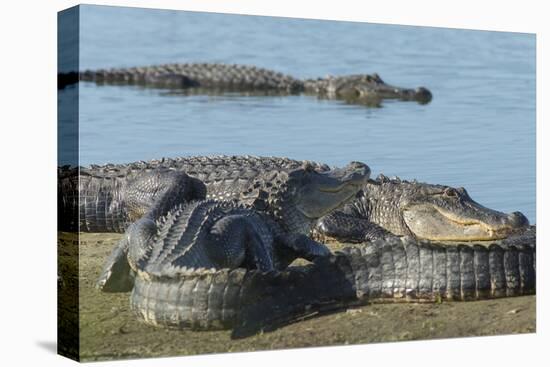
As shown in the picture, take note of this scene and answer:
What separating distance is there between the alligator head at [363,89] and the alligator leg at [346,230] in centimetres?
416

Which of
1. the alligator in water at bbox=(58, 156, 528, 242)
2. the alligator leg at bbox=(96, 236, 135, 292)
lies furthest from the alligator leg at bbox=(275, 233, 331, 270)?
the alligator in water at bbox=(58, 156, 528, 242)

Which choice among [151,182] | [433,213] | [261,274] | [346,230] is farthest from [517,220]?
[151,182]

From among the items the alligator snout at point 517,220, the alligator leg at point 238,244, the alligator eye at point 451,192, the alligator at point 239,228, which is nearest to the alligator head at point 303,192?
the alligator at point 239,228

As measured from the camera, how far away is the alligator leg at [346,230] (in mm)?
8867

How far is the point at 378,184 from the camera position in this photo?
934cm

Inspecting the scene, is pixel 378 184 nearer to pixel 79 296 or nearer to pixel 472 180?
pixel 472 180

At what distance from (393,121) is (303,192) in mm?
2734

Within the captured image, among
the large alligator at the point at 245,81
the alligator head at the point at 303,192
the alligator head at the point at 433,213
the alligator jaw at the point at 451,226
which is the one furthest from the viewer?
the large alligator at the point at 245,81

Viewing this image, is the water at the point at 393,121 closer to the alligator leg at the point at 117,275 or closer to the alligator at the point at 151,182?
the alligator at the point at 151,182

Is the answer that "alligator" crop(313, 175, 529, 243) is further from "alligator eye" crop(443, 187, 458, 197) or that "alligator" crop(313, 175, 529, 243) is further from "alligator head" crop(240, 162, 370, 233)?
"alligator head" crop(240, 162, 370, 233)

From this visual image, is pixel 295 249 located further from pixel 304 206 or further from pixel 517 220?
pixel 517 220

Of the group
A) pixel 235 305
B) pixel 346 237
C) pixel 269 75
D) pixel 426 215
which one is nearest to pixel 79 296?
pixel 235 305

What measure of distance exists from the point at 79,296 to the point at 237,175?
2.68m

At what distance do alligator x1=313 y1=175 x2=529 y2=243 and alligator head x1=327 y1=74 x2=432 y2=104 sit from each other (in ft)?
12.3
